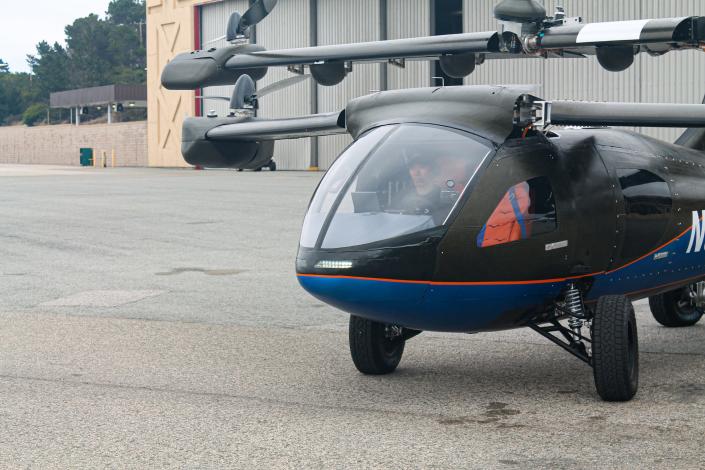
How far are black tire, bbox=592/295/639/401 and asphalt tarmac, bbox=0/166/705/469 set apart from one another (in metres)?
0.13

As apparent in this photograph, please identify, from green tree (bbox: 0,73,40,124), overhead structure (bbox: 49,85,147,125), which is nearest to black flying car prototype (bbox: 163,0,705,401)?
overhead structure (bbox: 49,85,147,125)

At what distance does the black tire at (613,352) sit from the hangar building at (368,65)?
24.4m

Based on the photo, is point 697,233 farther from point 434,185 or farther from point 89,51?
point 89,51

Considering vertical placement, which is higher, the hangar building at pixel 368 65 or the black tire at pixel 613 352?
the hangar building at pixel 368 65

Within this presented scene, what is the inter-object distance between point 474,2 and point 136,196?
19.3m

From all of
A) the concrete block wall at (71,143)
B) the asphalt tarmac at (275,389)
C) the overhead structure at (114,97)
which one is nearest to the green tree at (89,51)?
the overhead structure at (114,97)

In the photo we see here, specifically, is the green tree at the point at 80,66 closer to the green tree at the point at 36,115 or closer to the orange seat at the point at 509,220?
the green tree at the point at 36,115

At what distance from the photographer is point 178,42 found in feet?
199

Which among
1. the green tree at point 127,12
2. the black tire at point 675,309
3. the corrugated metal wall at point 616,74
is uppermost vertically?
the green tree at point 127,12

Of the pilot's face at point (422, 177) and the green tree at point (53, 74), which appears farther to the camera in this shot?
the green tree at point (53, 74)

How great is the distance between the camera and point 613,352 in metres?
7.66

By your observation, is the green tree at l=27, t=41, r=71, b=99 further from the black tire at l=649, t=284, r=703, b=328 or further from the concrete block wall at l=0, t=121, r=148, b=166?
the black tire at l=649, t=284, r=703, b=328

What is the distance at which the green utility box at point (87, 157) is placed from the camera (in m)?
76.8

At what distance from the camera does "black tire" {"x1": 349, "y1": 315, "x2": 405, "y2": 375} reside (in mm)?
8609
